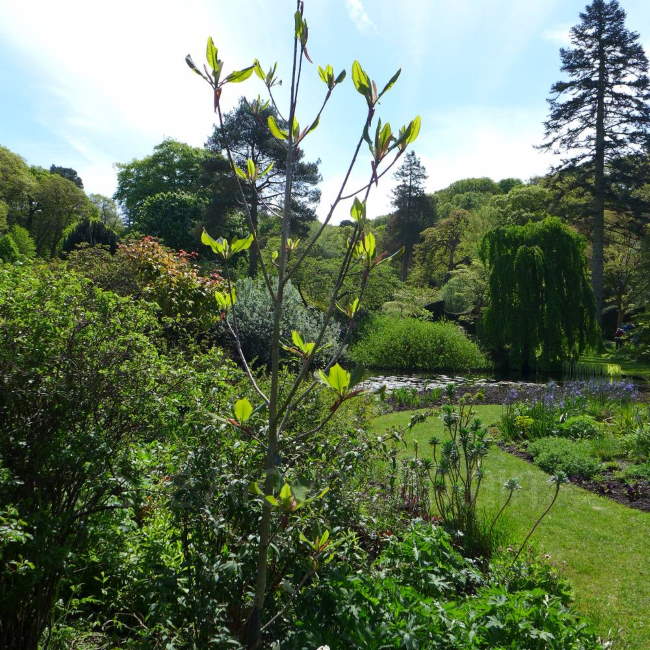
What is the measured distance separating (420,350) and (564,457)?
434 inches

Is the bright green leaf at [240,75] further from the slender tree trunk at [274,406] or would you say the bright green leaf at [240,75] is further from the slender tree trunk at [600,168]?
the slender tree trunk at [600,168]

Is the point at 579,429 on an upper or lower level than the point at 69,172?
lower

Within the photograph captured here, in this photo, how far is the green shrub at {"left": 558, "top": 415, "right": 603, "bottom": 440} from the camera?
711 centimetres

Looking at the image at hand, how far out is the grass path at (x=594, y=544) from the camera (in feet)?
10.0

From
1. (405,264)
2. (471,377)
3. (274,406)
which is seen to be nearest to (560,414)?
(471,377)

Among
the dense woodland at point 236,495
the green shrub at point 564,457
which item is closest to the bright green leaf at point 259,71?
the dense woodland at point 236,495

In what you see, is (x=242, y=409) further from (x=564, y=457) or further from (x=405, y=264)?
(x=405, y=264)

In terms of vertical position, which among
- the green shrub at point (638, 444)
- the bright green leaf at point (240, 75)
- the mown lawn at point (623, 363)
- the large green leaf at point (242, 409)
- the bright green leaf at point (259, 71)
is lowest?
the green shrub at point (638, 444)

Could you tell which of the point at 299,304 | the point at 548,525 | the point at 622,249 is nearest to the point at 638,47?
the point at 622,249

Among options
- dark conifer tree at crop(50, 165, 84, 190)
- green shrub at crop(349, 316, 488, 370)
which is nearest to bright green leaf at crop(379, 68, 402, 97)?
green shrub at crop(349, 316, 488, 370)

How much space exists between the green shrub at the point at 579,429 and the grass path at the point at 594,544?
150 cm

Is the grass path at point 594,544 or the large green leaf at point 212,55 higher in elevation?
the large green leaf at point 212,55

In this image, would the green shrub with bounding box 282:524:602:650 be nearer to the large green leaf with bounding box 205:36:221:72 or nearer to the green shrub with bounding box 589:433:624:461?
the large green leaf with bounding box 205:36:221:72

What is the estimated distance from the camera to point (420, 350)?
1694 centimetres
